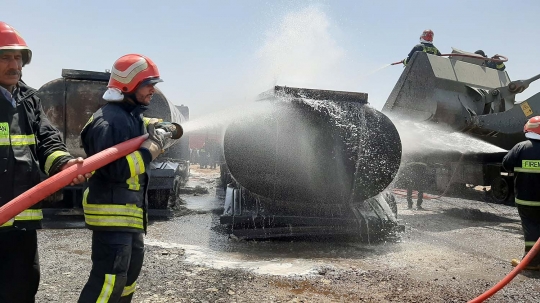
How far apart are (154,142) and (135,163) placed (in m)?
0.20

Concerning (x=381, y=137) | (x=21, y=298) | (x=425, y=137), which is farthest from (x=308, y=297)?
(x=425, y=137)

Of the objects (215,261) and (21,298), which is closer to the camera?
(21,298)

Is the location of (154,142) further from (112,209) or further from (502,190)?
(502,190)

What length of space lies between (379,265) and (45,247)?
12.4 ft

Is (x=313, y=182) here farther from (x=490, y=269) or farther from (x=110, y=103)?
(x=110, y=103)

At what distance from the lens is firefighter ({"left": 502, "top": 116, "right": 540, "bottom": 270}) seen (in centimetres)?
461

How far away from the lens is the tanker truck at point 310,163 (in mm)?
5277

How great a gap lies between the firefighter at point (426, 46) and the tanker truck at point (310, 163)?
493 cm

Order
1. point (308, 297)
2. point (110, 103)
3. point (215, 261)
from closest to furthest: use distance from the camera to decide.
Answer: point (110, 103) < point (308, 297) < point (215, 261)

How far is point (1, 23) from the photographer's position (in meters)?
2.35

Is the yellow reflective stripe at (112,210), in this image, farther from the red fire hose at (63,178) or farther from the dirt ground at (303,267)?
the dirt ground at (303,267)

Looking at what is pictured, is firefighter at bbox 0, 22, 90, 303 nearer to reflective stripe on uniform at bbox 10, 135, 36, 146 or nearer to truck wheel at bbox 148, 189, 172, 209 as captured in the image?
reflective stripe on uniform at bbox 10, 135, 36, 146

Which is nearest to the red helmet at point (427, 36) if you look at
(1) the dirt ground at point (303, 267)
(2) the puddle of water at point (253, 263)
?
(1) the dirt ground at point (303, 267)

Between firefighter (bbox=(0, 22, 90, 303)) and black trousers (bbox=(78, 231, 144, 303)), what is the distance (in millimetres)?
324
